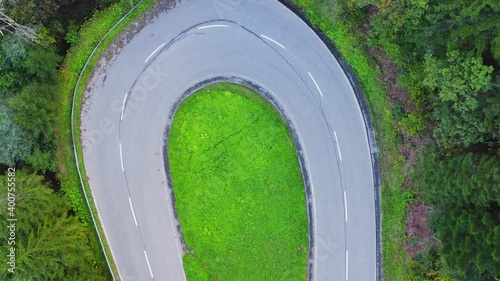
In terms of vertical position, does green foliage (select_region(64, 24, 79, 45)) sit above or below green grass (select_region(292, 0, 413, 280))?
above

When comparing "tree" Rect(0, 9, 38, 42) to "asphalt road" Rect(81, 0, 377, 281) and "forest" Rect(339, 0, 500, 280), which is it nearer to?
"asphalt road" Rect(81, 0, 377, 281)

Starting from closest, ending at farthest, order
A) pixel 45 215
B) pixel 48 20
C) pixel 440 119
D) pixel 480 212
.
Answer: pixel 480 212
pixel 440 119
pixel 45 215
pixel 48 20

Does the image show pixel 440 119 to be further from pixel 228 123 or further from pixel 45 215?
pixel 45 215

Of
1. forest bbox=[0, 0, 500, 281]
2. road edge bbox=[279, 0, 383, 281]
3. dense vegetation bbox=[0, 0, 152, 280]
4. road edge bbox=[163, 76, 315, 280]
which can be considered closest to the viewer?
forest bbox=[0, 0, 500, 281]

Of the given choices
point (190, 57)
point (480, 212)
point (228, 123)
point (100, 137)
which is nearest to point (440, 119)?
point (480, 212)

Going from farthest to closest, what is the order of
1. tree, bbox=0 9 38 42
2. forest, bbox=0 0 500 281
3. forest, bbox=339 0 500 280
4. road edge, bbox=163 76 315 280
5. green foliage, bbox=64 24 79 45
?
1. green foliage, bbox=64 24 79 45
2. road edge, bbox=163 76 315 280
3. tree, bbox=0 9 38 42
4. forest, bbox=0 0 500 281
5. forest, bbox=339 0 500 280

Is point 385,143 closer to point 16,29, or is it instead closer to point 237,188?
point 237,188

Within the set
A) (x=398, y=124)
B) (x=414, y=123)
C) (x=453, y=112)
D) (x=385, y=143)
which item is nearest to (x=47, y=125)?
(x=385, y=143)

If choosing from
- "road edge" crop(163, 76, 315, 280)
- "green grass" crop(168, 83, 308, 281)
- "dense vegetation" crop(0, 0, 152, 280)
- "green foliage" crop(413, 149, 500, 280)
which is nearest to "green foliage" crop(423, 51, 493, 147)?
"green foliage" crop(413, 149, 500, 280)
